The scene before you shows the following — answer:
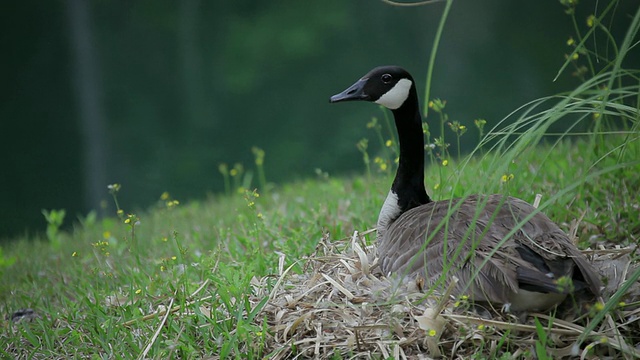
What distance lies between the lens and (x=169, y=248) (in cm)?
515

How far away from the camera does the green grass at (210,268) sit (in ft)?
10.0

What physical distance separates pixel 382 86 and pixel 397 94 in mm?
87

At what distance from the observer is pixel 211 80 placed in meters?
15.6

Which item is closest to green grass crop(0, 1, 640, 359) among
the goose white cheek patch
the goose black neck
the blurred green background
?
the goose black neck

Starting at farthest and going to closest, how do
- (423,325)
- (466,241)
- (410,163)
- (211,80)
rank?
(211,80) < (410,163) < (466,241) < (423,325)

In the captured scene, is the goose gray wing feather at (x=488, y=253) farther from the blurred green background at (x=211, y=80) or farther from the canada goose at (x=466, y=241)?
the blurred green background at (x=211, y=80)

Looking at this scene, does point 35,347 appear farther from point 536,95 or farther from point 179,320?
point 536,95

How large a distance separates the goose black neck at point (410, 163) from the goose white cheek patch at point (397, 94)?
77 millimetres

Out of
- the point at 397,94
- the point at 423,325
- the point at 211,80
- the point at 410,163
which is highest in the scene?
the point at 397,94

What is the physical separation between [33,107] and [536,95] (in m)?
10.1

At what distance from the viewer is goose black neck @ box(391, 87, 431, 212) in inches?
140

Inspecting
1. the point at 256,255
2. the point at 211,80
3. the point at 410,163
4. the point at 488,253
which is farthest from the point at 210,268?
the point at 211,80

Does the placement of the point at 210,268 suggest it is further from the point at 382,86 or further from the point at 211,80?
the point at 211,80

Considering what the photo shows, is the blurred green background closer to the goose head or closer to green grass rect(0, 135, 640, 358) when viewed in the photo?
green grass rect(0, 135, 640, 358)
